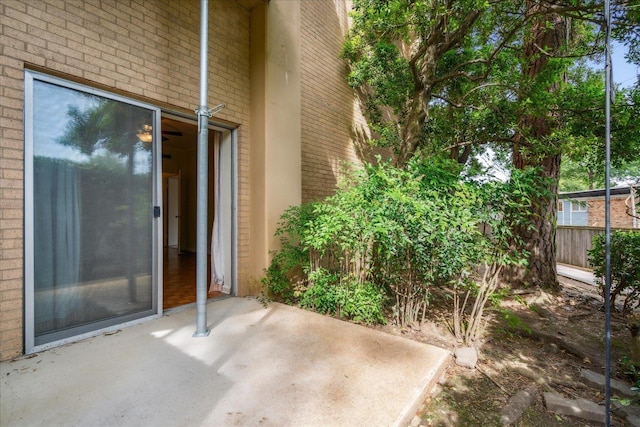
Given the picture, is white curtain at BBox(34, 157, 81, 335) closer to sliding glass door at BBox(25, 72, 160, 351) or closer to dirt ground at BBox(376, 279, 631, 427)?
sliding glass door at BBox(25, 72, 160, 351)

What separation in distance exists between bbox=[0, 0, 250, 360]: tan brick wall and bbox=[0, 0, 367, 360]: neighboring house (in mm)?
10

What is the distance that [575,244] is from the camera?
8648 mm

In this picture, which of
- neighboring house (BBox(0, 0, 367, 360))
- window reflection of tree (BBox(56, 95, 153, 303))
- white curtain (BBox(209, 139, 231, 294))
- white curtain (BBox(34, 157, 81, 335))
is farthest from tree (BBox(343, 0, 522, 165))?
white curtain (BBox(34, 157, 81, 335))

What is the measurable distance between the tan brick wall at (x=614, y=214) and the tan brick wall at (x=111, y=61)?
40.8 feet

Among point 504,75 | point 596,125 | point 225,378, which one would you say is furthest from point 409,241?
point 504,75

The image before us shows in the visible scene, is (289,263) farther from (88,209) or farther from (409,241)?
(88,209)

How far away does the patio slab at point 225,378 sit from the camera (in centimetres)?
163

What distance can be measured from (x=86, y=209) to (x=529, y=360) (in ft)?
14.6

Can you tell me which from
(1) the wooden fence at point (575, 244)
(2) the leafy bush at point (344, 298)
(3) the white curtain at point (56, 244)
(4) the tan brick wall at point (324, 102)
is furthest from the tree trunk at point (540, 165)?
(3) the white curtain at point (56, 244)

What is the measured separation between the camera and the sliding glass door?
238 centimetres

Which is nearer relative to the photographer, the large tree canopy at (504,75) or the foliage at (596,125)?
the foliage at (596,125)

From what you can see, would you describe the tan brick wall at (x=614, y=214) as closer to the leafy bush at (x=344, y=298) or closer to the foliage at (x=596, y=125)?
the foliage at (x=596, y=125)

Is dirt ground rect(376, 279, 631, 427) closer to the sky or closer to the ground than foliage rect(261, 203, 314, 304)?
closer to the ground

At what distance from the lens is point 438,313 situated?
11.4 ft
